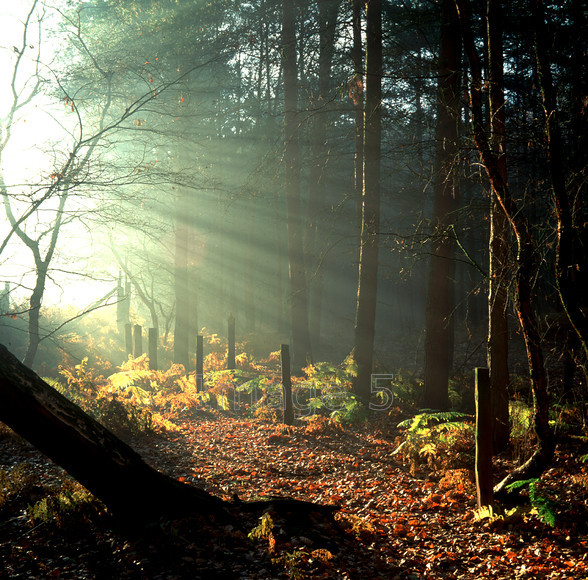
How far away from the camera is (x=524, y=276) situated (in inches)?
189

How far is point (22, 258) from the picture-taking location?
1184 cm

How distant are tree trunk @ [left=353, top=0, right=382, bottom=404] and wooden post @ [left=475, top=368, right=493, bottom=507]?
16.1 ft

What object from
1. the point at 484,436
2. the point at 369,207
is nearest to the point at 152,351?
the point at 369,207

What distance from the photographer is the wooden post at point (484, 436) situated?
4.97 meters

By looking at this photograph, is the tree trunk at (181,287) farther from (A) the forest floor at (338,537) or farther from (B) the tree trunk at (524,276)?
(B) the tree trunk at (524,276)

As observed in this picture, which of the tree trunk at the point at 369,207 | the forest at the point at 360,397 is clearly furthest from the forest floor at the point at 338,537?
the tree trunk at the point at 369,207

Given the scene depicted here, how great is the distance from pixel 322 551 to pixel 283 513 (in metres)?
0.86

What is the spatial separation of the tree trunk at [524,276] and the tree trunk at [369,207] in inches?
175

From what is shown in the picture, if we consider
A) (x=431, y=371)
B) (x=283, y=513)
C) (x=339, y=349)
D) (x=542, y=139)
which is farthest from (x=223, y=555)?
(x=339, y=349)

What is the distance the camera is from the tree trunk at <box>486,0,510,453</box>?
534 centimetres

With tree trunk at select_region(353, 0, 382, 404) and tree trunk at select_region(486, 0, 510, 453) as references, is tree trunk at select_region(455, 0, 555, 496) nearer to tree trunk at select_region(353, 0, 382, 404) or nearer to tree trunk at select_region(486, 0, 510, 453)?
tree trunk at select_region(486, 0, 510, 453)

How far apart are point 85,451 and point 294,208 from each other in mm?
11320

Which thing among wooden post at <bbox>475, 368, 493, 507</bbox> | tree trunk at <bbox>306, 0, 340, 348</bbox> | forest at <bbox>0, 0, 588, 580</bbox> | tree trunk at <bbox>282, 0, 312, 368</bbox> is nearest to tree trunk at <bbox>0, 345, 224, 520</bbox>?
forest at <bbox>0, 0, 588, 580</bbox>

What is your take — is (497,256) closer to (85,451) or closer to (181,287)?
(85,451)
